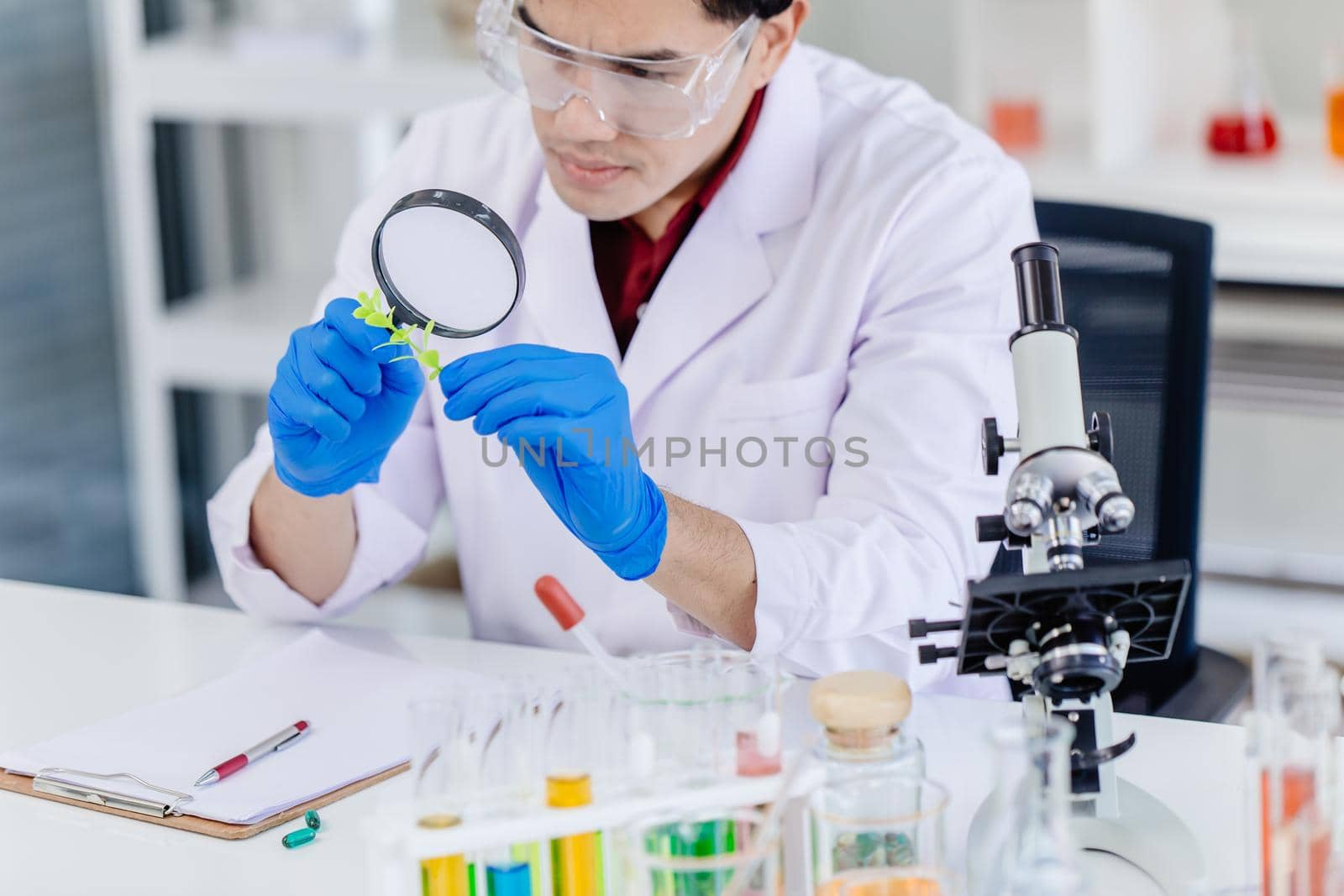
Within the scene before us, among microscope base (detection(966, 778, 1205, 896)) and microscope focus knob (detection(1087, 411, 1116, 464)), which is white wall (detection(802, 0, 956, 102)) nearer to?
microscope focus knob (detection(1087, 411, 1116, 464))

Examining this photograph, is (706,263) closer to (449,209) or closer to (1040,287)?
(449,209)

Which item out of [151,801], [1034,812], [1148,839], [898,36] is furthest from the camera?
[898,36]

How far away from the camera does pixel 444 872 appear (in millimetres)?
977

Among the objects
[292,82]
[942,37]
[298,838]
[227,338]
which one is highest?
[942,37]

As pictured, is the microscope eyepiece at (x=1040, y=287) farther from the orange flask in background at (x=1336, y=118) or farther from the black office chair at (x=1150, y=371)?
the orange flask in background at (x=1336, y=118)

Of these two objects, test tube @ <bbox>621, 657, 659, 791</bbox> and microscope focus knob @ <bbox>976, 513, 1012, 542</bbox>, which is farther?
microscope focus knob @ <bbox>976, 513, 1012, 542</bbox>

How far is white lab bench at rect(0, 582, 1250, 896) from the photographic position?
114 centimetres

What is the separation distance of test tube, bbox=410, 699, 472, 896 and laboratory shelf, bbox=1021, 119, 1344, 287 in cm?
165

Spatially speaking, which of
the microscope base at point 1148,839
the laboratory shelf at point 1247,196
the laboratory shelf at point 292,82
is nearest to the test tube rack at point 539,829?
the microscope base at point 1148,839

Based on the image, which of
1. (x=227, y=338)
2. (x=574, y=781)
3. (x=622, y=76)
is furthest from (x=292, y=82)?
(x=574, y=781)

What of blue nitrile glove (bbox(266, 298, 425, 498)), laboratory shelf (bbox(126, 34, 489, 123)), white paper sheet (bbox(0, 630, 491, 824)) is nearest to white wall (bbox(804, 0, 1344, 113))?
laboratory shelf (bbox(126, 34, 489, 123))

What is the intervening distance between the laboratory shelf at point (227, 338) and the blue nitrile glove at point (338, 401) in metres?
1.39

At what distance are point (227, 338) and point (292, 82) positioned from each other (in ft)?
1.60

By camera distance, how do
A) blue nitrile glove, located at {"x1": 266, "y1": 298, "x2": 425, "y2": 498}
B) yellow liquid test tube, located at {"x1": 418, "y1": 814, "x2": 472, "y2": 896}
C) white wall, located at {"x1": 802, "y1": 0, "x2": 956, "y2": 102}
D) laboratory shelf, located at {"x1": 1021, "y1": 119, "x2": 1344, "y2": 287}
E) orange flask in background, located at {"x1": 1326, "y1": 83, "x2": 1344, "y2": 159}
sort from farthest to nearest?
white wall, located at {"x1": 802, "y1": 0, "x2": 956, "y2": 102} → orange flask in background, located at {"x1": 1326, "y1": 83, "x2": 1344, "y2": 159} → laboratory shelf, located at {"x1": 1021, "y1": 119, "x2": 1344, "y2": 287} → blue nitrile glove, located at {"x1": 266, "y1": 298, "x2": 425, "y2": 498} → yellow liquid test tube, located at {"x1": 418, "y1": 814, "x2": 472, "y2": 896}
